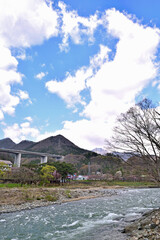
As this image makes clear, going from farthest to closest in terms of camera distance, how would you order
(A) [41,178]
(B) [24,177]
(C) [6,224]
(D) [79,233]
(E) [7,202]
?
1. (A) [41,178]
2. (B) [24,177]
3. (E) [7,202]
4. (C) [6,224]
5. (D) [79,233]

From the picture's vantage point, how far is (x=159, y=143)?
294 inches

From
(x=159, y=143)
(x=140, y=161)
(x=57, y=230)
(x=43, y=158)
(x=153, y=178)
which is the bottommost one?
(x=57, y=230)

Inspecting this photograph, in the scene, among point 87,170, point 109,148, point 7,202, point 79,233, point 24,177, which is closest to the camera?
point 109,148

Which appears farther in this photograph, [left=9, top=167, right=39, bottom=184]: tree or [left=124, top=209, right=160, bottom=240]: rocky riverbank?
[left=9, top=167, right=39, bottom=184]: tree

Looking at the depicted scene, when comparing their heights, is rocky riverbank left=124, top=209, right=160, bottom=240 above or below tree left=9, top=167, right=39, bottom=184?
below

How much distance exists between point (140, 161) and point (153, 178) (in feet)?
3.15

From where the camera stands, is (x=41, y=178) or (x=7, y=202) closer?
(x=7, y=202)

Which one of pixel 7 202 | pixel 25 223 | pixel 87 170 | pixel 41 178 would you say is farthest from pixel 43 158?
pixel 25 223

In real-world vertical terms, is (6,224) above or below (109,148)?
below

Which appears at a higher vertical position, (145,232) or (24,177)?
(24,177)

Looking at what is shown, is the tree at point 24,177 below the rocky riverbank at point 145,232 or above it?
above

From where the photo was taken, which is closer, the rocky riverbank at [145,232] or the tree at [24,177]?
the rocky riverbank at [145,232]

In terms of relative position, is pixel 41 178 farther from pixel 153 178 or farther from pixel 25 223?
pixel 153 178

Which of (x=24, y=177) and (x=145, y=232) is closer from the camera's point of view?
(x=145, y=232)
